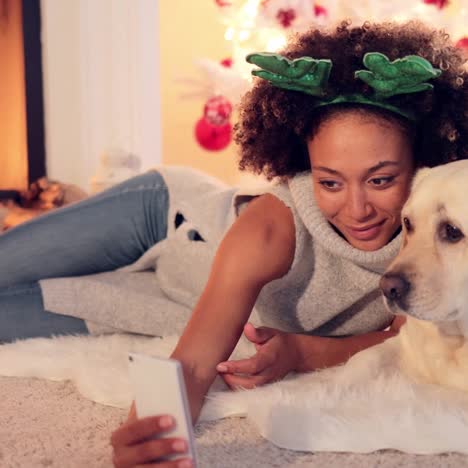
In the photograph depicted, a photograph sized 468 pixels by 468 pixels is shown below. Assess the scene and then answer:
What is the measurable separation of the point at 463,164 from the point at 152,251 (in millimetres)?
967

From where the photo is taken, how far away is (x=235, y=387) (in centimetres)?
128

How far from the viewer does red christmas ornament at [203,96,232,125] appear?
367 centimetres

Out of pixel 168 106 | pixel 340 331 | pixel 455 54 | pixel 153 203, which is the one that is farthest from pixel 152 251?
pixel 168 106

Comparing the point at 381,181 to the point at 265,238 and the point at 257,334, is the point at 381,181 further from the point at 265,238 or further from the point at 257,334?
the point at 257,334

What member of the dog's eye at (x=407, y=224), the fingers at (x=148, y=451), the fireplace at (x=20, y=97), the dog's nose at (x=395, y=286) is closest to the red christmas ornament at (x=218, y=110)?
the fireplace at (x=20, y=97)

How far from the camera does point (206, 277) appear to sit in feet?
5.71

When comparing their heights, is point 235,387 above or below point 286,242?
below

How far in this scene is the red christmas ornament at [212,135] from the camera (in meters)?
3.94

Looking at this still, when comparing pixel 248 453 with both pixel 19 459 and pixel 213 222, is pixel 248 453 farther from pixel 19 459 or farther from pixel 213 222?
pixel 213 222

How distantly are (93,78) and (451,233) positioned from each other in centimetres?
233

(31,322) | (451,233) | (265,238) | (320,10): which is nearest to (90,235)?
(31,322)

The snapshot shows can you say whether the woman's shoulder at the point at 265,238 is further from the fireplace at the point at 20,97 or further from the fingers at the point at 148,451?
the fireplace at the point at 20,97

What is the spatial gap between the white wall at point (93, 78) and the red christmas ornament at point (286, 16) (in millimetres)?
628

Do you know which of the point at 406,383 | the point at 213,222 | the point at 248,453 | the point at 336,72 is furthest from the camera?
the point at 213,222
